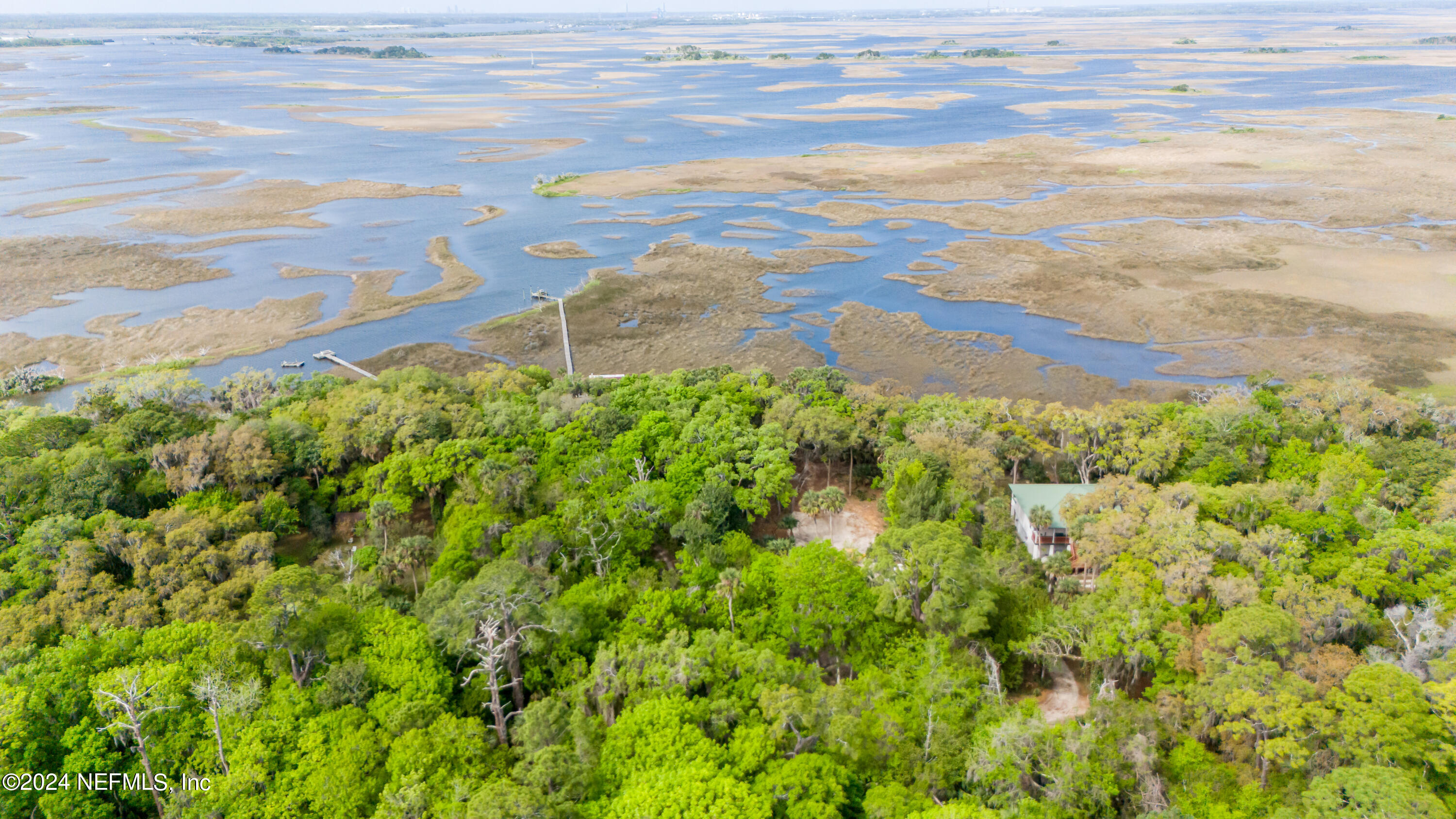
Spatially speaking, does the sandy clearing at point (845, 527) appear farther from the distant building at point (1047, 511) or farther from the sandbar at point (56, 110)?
the sandbar at point (56, 110)

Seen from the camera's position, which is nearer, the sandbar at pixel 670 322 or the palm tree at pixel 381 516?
the palm tree at pixel 381 516

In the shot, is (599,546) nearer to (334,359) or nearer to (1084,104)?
(334,359)

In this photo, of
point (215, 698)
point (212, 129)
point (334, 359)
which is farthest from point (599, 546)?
point (212, 129)

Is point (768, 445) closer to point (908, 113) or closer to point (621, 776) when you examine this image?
point (621, 776)

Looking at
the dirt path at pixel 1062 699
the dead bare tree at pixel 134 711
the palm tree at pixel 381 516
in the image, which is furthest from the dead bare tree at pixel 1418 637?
the palm tree at pixel 381 516

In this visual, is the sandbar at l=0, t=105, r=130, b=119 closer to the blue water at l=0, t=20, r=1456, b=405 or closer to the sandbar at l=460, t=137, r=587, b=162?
the blue water at l=0, t=20, r=1456, b=405

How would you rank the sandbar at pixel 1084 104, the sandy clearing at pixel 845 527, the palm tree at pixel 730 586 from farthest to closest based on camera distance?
the sandbar at pixel 1084 104, the sandy clearing at pixel 845 527, the palm tree at pixel 730 586
